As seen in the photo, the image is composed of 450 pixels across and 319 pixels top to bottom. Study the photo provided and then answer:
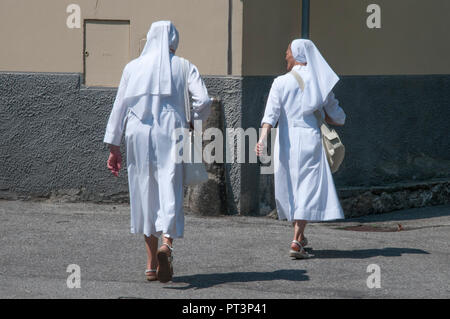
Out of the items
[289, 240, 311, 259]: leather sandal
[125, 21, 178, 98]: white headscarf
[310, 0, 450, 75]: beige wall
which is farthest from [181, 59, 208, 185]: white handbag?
[310, 0, 450, 75]: beige wall

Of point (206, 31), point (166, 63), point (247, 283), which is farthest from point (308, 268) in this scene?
point (206, 31)

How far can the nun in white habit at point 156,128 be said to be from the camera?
21.9ft

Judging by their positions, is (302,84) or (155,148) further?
(302,84)

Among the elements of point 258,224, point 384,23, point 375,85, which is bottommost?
point 258,224

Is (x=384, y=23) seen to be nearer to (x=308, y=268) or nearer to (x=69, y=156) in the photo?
(x=69, y=156)

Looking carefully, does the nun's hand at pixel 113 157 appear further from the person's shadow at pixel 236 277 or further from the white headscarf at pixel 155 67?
the person's shadow at pixel 236 277

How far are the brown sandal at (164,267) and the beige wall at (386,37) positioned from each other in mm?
5174

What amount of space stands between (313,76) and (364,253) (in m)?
1.61

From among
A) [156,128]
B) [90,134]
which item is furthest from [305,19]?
[156,128]

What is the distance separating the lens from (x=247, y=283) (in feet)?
22.4

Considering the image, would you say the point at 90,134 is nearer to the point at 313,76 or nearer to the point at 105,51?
the point at 105,51

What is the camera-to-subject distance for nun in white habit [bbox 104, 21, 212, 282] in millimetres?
6688

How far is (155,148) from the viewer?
22.0 feet

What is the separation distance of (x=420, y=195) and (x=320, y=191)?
3.69 meters
